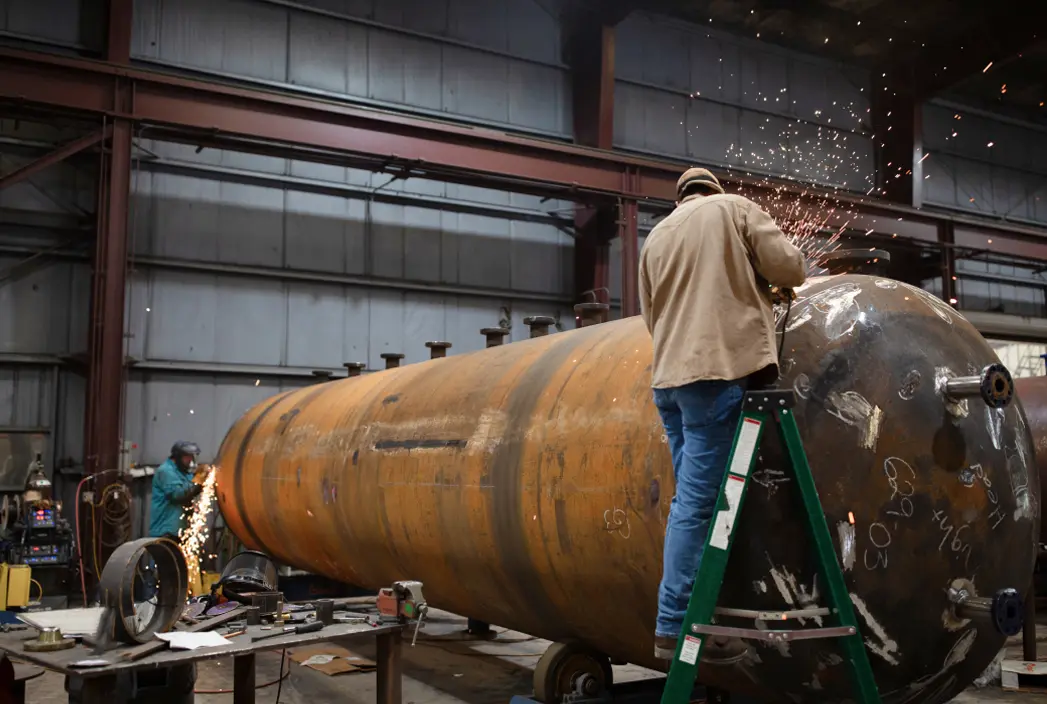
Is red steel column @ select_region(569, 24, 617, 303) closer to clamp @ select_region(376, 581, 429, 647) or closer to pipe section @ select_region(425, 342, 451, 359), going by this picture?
pipe section @ select_region(425, 342, 451, 359)

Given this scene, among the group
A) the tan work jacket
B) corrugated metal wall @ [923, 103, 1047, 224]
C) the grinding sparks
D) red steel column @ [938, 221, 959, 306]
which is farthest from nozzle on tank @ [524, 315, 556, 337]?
corrugated metal wall @ [923, 103, 1047, 224]

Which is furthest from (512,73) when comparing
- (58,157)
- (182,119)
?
(58,157)

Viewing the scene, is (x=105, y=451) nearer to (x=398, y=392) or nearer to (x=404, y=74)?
(x=398, y=392)

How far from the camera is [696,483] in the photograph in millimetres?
2633

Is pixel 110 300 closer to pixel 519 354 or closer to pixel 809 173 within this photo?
pixel 519 354

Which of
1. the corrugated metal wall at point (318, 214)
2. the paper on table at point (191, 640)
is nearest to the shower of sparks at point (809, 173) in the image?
the corrugated metal wall at point (318, 214)

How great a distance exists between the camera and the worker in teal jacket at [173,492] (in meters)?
7.66

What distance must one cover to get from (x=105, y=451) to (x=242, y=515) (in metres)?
1.81

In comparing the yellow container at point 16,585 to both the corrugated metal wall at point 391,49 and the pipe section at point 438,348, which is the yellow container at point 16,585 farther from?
→ the corrugated metal wall at point 391,49

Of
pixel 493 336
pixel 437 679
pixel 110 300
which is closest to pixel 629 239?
pixel 493 336

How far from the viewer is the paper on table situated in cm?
334

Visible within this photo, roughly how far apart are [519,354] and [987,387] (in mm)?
2219

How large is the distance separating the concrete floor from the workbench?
44.6 inches

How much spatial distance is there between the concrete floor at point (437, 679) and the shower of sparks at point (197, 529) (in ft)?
6.50
